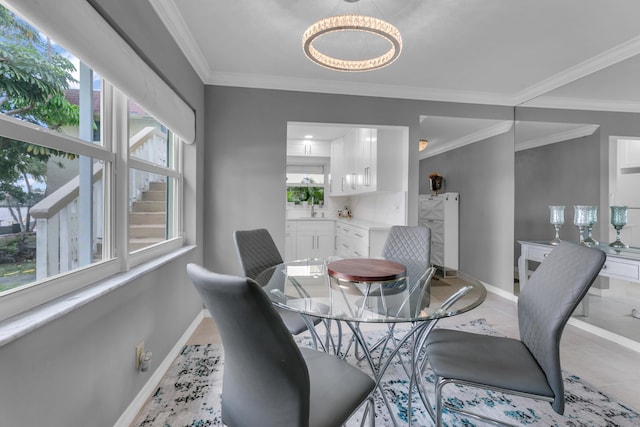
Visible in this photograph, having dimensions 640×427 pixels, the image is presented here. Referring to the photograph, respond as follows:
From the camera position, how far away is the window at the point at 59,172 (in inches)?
39.6

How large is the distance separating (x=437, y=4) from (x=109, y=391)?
2850 millimetres

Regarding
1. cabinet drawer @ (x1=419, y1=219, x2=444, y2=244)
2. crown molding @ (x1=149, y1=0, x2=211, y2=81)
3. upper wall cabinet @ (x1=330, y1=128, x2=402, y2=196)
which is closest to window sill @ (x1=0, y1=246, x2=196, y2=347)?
crown molding @ (x1=149, y1=0, x2=211, y2=81)

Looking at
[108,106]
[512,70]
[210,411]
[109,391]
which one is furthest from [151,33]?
[512,70]

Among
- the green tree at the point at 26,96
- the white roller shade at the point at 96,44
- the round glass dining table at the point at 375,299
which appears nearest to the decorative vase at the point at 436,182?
the round glass dining table at the point at 375,299

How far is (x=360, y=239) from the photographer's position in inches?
157

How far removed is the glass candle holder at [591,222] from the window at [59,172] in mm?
3707

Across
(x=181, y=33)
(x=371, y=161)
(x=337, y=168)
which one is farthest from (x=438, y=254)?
(x=181, y=33)

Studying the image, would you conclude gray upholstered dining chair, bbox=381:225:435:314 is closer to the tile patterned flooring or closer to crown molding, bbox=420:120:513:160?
the tile patterned flooring

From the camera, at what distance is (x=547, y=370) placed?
4.04ft

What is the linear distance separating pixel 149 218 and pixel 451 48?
2.70m

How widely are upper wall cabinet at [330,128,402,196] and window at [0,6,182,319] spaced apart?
8.49 ft

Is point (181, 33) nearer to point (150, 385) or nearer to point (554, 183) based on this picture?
point (150, 385)

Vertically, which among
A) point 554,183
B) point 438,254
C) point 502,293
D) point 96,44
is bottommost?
point 502,293

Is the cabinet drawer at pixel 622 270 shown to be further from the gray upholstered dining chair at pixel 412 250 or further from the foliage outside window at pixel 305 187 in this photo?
the foliage outside window at pixel 305 187
